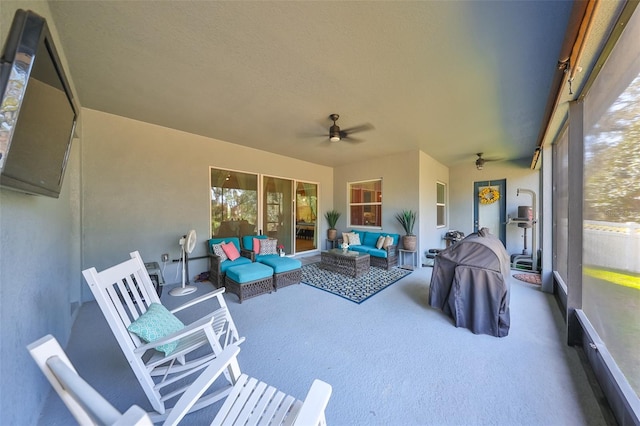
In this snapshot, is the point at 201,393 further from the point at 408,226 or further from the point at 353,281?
the point at 408,226

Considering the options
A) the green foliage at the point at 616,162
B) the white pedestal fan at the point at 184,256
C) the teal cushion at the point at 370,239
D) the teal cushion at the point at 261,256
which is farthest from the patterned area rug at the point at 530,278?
the white pedestal fan at the point at 184,256

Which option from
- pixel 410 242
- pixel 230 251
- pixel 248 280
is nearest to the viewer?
pixel 248 280

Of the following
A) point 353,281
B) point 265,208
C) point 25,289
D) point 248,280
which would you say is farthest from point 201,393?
point 265,208

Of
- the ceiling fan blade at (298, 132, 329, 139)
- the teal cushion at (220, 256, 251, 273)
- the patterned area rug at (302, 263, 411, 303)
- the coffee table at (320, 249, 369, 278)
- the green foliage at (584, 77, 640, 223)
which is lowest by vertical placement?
the patterned area rug at (302, 263, 411, 303)

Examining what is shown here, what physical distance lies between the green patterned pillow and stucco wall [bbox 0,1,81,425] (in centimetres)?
51

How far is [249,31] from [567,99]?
3.16 metres

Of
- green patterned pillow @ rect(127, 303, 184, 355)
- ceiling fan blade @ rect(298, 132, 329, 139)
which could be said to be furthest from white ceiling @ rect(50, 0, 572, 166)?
green patterned pillow @ rect(127, 303, 184, 355)

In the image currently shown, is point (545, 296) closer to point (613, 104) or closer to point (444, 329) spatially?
point (444, 329)

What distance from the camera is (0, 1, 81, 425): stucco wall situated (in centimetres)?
115

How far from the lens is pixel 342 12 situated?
65.3 inches

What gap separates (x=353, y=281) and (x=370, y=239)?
1791 millimetres

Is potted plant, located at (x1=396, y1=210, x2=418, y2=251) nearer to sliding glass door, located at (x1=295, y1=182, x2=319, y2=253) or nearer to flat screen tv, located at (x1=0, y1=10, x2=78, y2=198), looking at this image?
sliding glass door, located at (x1=295, y1=182, x2=319, y2=253)

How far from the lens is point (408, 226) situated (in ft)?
17.5

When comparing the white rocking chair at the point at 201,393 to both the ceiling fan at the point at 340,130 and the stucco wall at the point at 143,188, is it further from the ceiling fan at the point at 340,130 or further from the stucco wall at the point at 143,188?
the stucco wall at the point at 143,188
